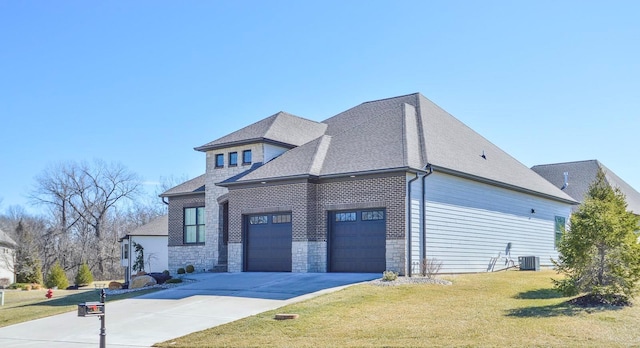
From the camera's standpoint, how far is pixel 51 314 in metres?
20.5

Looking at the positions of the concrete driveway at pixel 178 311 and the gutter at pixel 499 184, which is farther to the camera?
the gutter at pixel 499 184

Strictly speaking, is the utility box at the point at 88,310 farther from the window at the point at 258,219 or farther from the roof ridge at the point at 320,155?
the window at the point at 258,219

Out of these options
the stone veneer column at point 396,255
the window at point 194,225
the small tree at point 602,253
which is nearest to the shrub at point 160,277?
the window at point 194,225

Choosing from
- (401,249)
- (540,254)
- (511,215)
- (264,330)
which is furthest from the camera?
(540,254)

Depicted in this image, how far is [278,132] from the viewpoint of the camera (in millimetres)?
30141

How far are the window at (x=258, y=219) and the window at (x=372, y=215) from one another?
4.54m

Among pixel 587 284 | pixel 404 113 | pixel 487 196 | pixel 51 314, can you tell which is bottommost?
pixel 51 314

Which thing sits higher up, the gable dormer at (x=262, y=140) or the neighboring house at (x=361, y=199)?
the gable dormer at (x=262, y=140)

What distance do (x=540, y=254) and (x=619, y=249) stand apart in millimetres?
16564

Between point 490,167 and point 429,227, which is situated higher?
point 490,167

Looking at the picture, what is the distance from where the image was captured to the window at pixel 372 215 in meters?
24.1

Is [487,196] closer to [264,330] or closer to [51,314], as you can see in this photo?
[264,330]

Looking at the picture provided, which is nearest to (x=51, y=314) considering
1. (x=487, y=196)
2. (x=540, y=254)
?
(x=487, y=196)

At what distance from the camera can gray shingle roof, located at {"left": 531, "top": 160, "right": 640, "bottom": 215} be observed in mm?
43781
